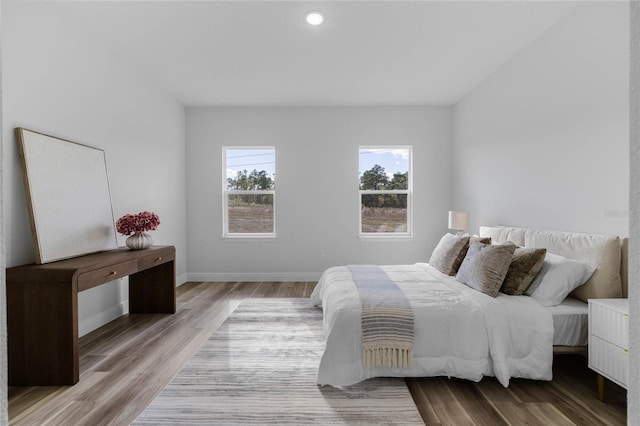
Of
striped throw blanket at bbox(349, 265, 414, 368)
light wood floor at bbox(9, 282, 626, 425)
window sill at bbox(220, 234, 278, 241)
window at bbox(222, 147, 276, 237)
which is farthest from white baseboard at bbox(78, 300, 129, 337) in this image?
striped throw blanket at bbox(349, 265, 414, 368)

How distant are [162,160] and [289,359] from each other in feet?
11.0

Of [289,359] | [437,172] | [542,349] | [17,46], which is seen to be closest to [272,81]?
[17,46]

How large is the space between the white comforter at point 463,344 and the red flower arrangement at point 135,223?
2.32 m

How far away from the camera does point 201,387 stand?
2238mm

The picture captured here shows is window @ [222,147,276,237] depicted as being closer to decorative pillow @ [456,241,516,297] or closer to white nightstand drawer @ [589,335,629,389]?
decorative pillow @ [456,241,516,297]

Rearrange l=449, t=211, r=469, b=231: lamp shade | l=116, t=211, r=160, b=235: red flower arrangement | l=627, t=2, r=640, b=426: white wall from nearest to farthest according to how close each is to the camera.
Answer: l=627, t=2, r=640, b=426: white wall
l=116, t=211, r=160, b=235: red flower arrangement
l=449, t=211, r=469, b=231: lamp shade

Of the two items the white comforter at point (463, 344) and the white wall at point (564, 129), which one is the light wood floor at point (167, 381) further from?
the white wall at point (564, 129)

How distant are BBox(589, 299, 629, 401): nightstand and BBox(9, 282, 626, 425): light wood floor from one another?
232 millimetres

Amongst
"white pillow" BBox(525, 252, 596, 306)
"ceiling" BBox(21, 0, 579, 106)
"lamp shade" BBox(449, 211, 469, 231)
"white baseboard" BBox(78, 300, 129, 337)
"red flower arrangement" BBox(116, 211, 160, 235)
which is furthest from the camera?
"lamp shade" BBox(449, 211, 469, 231)

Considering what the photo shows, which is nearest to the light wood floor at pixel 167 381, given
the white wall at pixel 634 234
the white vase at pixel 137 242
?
the white vase at pixel 137 242

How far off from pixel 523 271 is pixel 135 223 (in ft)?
11.8

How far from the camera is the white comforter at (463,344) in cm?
223

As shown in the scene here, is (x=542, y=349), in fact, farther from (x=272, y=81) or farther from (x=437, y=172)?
(x=272, y=81)

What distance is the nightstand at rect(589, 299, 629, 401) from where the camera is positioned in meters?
1.89
